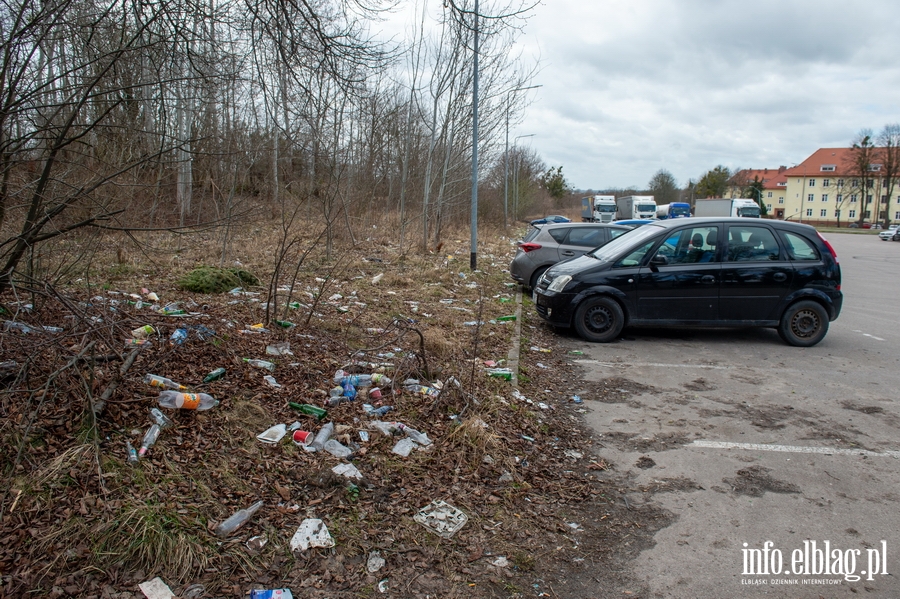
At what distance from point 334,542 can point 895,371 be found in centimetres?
727

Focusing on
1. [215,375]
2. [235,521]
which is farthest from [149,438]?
[215,375]

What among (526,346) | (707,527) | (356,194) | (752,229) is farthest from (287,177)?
(707,527)

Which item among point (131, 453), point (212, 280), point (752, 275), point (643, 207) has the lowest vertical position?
point (131, 453)

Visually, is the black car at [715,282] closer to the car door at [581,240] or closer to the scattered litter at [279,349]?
the car door at [581,240]

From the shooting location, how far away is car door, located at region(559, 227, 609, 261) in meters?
12.9

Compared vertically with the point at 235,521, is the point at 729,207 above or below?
above

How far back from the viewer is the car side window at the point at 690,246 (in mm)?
8609

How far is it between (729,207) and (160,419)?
39.4 metres

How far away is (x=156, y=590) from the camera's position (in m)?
2.80

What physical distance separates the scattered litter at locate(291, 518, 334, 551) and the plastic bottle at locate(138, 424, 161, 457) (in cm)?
114

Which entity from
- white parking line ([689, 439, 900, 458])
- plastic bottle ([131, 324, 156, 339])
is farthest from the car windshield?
plastic bottle ([131, 324, 156, 339])

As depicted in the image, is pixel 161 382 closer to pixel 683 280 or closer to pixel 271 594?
pixel 271 594

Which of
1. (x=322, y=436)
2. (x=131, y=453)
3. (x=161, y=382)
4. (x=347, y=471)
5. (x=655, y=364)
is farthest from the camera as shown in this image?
(x=655, y=364)

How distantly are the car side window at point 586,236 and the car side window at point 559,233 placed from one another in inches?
4.4
